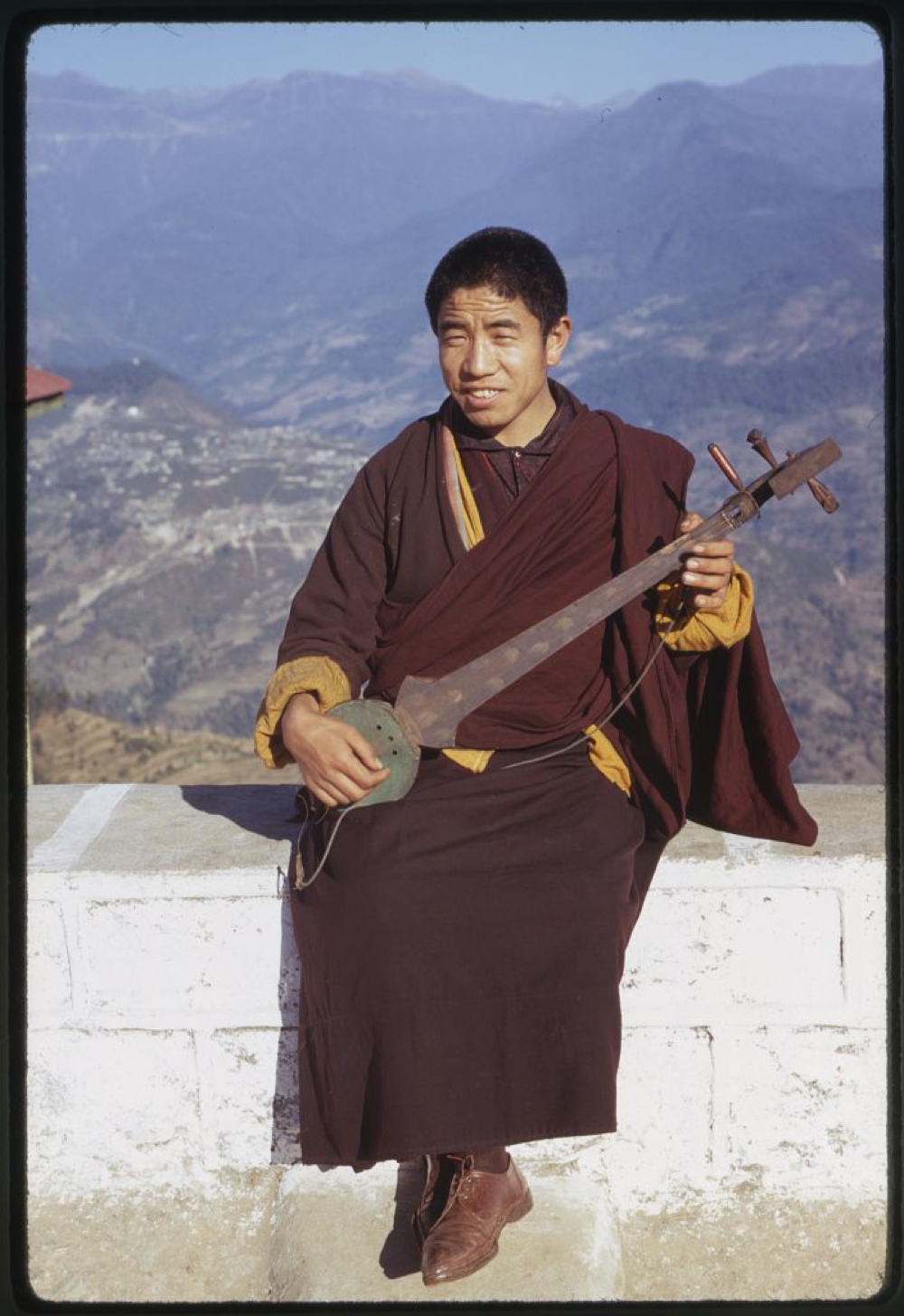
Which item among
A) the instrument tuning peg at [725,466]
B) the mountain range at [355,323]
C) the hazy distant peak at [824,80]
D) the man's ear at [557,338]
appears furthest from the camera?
the hazy distant peak at [824,80]

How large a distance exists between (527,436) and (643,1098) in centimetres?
120

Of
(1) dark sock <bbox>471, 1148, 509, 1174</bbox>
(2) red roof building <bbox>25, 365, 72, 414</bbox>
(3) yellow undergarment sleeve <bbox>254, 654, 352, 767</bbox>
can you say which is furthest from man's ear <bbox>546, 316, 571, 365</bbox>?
(2) red roof building <bbox>25, 365, 72, 414</bbox>

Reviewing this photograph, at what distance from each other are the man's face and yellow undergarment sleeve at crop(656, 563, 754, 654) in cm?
41

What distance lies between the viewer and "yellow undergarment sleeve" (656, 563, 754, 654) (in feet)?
7.43

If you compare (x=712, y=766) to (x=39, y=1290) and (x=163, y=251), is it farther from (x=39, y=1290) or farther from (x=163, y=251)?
(x=163, y=251)

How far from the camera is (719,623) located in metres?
2.28

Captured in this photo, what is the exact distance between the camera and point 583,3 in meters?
1.79

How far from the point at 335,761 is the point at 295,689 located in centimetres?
17

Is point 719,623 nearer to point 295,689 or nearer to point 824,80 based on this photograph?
point 295,689

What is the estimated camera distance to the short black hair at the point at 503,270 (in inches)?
A: 89.4

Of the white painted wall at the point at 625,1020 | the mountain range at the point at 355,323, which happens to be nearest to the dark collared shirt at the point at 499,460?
the mountain range at the point at 355,323

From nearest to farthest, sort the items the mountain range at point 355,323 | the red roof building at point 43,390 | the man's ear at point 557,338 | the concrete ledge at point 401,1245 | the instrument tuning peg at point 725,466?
the instrument tuning peg at point 725,466
the concrete ledge at point 401,1245
the man's ear at point 557,338
the red roof building at point 43,390
the mountain range at point 355,323

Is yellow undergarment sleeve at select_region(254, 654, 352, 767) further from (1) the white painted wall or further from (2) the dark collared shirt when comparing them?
(2) the dark collared shirt

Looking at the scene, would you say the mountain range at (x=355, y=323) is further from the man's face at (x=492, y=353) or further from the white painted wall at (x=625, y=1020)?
the white painted wall at (x=625, y=1020)
